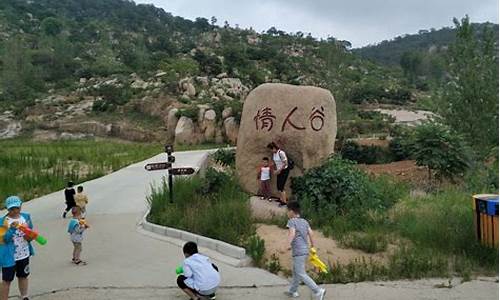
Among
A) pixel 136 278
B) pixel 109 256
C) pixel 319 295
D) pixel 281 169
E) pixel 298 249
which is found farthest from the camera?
pixel 281 169

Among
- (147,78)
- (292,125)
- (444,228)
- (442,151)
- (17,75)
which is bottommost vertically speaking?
(444,228)

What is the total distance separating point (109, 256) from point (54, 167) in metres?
12.8

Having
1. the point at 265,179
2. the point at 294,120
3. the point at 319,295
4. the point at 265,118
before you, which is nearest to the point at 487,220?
the point at 319,295

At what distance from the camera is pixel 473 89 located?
52.7 ft

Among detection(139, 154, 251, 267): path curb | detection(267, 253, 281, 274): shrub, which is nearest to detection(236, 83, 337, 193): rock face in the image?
detection(139, 154, 251, 267): path curb

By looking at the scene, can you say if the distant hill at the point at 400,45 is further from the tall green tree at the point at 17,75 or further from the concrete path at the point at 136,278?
the concrete path at the point at 136,278

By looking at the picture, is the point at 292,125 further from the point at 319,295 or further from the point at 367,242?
the point at 319,295

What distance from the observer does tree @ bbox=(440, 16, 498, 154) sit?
631 inches

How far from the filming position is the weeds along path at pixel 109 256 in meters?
7.19

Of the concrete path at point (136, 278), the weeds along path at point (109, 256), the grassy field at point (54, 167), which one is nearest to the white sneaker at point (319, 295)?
the concrete path at point (136, 278)

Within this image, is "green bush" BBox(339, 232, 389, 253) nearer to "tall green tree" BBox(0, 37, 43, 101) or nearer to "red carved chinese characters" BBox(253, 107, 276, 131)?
"red carved chinese characters" BBox(253, 107, 276, 131)

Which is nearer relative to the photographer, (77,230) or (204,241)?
(77,230)

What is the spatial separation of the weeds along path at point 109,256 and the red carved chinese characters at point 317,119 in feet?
14.7

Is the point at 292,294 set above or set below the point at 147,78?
below
